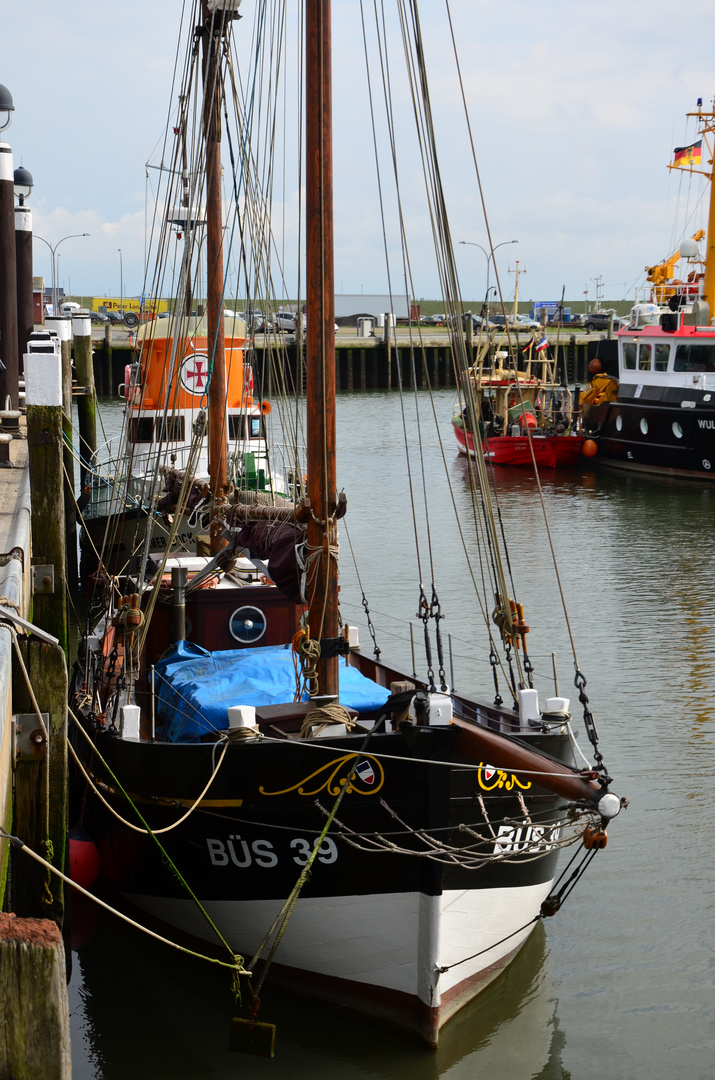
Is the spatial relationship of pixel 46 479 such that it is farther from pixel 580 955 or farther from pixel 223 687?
pixel 580 955

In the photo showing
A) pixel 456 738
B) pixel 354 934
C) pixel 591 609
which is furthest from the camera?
pixel 591 609

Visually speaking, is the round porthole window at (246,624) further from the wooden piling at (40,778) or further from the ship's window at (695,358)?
the ship's window at (695,358)

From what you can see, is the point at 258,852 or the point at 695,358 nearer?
the point at 258,852

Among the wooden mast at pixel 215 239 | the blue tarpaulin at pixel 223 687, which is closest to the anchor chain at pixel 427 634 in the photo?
the blue tarpaulin at pixel 223 687

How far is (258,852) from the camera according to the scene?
7.48 m

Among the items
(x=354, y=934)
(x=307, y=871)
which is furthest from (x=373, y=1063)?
(x=307, y=871)

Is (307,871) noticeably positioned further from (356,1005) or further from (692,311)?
(692,311)

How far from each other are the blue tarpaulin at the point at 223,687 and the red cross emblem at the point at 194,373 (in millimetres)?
11083

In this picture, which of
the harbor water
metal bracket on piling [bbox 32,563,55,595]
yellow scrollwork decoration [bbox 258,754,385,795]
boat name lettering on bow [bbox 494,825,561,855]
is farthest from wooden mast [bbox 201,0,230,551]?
boat name lettering on bow [bbox 494,825,561,855]

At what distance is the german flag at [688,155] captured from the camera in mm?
36634

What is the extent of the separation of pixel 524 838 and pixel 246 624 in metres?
3.82

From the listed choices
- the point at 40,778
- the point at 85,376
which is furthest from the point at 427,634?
the point at 85,376

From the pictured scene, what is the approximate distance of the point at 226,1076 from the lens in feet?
24.9

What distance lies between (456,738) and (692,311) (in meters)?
31.6
